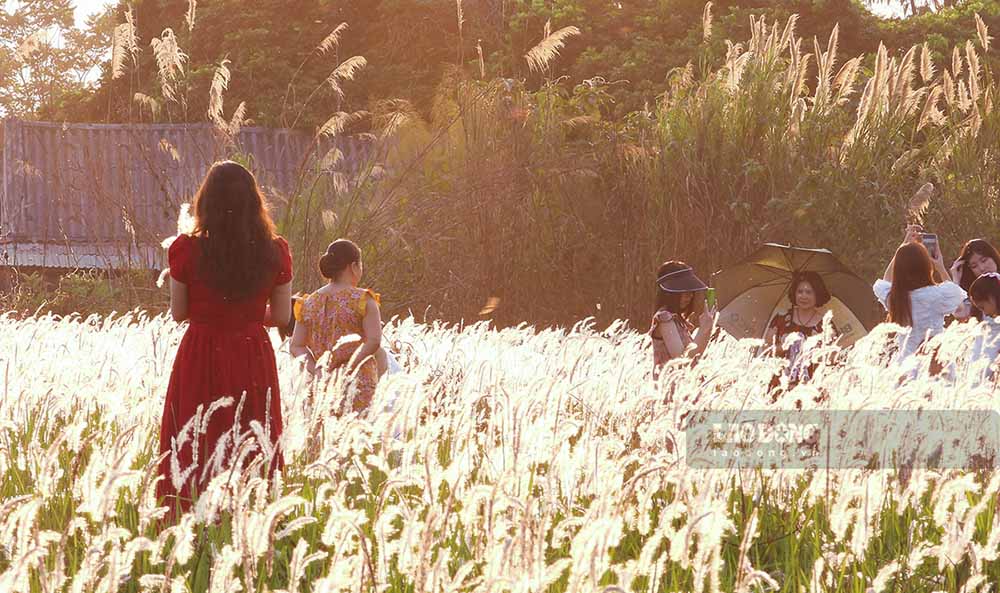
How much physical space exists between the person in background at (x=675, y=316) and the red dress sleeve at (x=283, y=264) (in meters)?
2.17

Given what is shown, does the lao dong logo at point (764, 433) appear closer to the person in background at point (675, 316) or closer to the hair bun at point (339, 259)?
the person in background at point (675, 316)

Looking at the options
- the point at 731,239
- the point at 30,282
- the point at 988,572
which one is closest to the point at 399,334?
the point at 731,239

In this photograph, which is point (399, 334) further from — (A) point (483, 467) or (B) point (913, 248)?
(A) point (483, 467)

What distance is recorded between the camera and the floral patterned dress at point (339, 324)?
18.7 feet

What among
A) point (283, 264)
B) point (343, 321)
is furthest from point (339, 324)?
point (283, 264)

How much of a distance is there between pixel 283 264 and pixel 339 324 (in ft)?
4.21

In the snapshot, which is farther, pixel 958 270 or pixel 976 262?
pixel 958 270

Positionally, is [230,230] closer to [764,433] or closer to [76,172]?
[764,433]

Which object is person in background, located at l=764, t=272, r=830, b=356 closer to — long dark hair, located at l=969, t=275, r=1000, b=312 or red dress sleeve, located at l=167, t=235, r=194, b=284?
long dark hair, located at l=969, t=275, r=1000, b=312

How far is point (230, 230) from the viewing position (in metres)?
4.27

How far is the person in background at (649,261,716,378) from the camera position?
6.02m

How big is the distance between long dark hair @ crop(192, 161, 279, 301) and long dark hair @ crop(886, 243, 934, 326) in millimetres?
4106

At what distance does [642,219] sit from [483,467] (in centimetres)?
683

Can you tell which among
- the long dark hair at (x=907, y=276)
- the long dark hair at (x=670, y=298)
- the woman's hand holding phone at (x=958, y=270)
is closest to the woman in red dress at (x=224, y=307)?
the long dark hair at (x=670, y=298)
